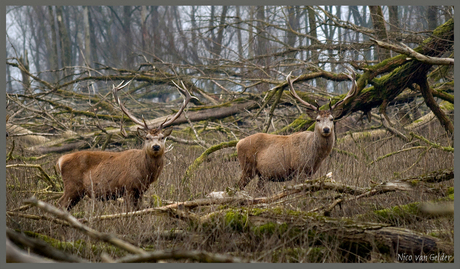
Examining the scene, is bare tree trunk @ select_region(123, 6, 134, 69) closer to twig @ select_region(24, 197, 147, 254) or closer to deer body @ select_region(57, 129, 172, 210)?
deer body @ select_region(57, 129, 172, 210)

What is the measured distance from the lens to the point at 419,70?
A: 7.08 metres

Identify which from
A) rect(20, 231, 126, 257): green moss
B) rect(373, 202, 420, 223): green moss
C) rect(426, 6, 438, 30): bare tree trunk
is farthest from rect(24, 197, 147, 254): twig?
rect(426, 6, 438, 30): bare tree trunk

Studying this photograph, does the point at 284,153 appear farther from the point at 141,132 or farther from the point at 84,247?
the point at 84,247

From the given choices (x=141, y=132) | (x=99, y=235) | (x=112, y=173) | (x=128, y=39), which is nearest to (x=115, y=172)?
(x=112, y=173)

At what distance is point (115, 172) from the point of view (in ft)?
18.6

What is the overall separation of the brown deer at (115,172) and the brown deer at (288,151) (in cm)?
158

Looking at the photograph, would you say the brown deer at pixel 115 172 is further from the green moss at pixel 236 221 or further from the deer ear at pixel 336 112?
the deer ear at pixel 336 112

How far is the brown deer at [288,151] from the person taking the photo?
6.16 metres

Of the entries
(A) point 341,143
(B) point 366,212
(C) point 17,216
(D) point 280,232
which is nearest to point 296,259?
(D) point 280,232

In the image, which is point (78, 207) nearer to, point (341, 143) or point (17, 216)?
point (17, 216)

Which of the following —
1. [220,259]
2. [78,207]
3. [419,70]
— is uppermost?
[419,70]

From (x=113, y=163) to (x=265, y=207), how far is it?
254 cm

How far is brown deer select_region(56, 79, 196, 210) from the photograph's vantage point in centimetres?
550

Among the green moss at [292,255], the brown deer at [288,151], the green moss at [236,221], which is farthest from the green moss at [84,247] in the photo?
the brown deer at [288,151]
